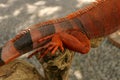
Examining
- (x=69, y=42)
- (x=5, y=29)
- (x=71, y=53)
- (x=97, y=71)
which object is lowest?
(x=97, y=71)

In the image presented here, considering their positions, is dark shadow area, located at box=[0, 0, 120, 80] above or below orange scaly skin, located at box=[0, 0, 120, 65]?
below

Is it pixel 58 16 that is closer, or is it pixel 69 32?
pixel 69 32

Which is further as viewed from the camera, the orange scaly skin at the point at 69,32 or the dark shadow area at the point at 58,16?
the dark shadow area at the point at 58,16

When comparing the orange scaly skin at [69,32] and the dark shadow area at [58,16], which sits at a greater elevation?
the orange scaly skin at [69,32]

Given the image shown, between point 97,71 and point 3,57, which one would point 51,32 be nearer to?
point 3,57

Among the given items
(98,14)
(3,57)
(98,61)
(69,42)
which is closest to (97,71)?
(98,61)

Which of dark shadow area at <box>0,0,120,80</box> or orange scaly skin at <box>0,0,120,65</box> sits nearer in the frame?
orange scaly skin at <box>0,0,120,65</box>

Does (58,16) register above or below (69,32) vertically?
below

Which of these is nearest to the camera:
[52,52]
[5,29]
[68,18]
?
[52,52]
